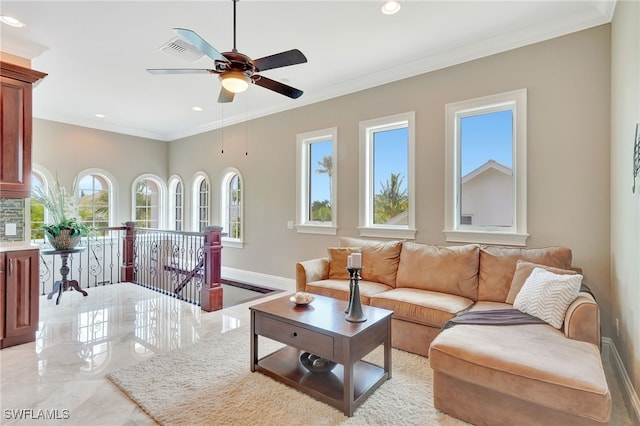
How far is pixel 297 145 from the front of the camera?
5.21 meters

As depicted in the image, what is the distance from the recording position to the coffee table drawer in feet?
7.11

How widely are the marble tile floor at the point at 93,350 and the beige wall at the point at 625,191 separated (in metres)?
0.44

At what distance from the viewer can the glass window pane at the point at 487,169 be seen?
3.50 m

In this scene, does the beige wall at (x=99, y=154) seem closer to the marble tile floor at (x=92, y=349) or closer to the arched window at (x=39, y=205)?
the arched window at (x=39, y=205)

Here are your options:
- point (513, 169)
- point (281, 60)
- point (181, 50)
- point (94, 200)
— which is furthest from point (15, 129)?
point (513, 169)

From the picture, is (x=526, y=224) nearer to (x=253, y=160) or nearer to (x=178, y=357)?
(x=178, y=357)

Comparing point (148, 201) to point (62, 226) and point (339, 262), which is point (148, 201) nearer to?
point (62, 226)

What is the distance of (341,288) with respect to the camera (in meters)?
3.45

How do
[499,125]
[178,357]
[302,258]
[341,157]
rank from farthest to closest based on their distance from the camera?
[302,258] < [341,157] < [499,125] < [178,357]

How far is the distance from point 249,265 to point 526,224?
439cm

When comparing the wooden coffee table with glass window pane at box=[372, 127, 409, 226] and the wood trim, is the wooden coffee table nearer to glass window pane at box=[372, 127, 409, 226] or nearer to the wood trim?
glass window pane at box=[372, 127, 409, 226]

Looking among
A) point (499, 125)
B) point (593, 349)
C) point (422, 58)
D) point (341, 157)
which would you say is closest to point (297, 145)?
point (341, 157)

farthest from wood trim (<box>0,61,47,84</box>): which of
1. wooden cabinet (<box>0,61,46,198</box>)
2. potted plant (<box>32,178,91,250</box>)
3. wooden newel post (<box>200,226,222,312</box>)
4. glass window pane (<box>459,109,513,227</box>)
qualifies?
glass window pane (<box>459,109,513,227</box>)

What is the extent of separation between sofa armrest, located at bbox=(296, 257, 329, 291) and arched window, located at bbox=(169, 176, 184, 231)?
15.9ft
